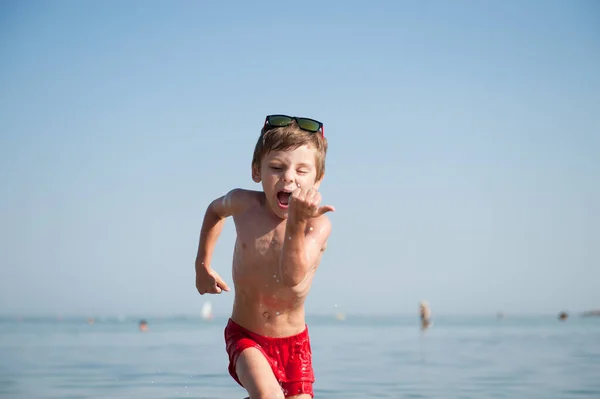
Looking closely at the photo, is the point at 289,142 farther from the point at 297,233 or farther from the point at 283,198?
the point at 297,233

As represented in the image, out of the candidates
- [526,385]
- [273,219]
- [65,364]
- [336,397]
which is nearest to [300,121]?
[273,219]

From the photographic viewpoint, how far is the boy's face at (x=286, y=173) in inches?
174

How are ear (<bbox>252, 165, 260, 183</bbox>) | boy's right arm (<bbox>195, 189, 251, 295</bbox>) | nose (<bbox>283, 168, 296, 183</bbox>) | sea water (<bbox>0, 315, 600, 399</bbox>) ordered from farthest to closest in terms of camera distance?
1. sea water (<bbox>0, 315, 600, 399</bbox>)
2. boy's right arm (<bbox>195, 189, 251, 295</bbox>)
3. ear (<bbox>252, 165, 260, 183</bbox>)
4. nose (<bbox>283, 168, 296, 183</bbox>)

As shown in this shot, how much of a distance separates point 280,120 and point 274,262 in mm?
800

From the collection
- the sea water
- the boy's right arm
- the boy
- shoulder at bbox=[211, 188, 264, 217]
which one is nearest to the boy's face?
the boy

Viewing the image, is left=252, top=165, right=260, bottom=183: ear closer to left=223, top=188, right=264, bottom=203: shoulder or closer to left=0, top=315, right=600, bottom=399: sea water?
left=223, top=188, right=264, bottom=203: shoulder

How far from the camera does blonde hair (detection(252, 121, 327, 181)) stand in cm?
447

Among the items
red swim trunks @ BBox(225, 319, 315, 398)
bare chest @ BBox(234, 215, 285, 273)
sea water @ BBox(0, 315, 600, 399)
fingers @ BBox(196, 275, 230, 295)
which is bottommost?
sea water @ BBox(0, 315, 600, 399)

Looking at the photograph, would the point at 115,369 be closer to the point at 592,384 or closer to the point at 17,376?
the point at 17,376

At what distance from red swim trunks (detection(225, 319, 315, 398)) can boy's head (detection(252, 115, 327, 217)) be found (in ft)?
2.37

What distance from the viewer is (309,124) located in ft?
15.0

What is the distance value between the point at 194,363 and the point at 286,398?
7142mm

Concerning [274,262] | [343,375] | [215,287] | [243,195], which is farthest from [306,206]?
[343,375]

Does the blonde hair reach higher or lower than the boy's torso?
higher
